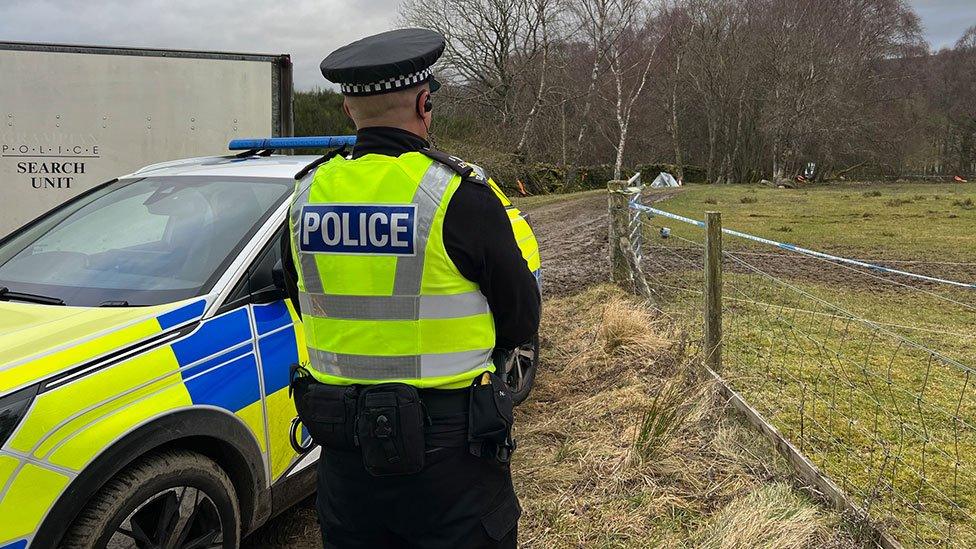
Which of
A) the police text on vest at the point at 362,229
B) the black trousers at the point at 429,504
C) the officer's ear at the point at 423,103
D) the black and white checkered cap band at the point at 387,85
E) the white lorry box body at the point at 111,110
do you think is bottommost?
the black trousers at the point at 429,504

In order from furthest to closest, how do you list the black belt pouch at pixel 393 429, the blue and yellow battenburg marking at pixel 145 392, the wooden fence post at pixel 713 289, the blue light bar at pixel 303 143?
the wooden fence post at pixel 713 289 → the blue light bar at pixel 303 143 → the blue and yellow battenburg marking at pixel 145 392 → the black belt pouch at pixel 393 429

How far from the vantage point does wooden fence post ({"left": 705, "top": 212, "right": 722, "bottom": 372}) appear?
13.9 ft

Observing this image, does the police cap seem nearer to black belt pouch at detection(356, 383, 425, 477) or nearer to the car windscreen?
black belt pouch at detection(356, 383, 425, 477)

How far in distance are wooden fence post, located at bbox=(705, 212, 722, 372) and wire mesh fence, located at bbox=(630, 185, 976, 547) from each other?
25cm

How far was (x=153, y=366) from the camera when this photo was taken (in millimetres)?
2273

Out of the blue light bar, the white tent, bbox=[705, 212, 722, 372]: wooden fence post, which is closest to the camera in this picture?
the blue light bar

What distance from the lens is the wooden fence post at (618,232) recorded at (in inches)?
269

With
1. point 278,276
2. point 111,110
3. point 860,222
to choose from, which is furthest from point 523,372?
point 860,222

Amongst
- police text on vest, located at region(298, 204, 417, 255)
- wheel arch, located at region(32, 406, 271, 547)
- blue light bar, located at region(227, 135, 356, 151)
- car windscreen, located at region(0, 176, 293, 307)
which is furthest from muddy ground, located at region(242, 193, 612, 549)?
police text on vest, located at region(298, 204, 417, 255)

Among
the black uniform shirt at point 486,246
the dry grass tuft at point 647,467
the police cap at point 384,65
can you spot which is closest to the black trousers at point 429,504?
the black uniform shirt at point 486,246

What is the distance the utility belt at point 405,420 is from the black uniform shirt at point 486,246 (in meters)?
0.18

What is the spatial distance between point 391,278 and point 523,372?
120 inches

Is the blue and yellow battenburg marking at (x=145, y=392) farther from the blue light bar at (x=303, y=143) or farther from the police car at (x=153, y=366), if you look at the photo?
the blue light bar at (x=303, y=143)

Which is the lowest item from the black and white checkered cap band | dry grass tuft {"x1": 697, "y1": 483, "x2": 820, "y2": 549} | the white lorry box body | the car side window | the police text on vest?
dry grass tuft {"x1": 697, "y1": 483, "x2": 820, "y2": 549}
